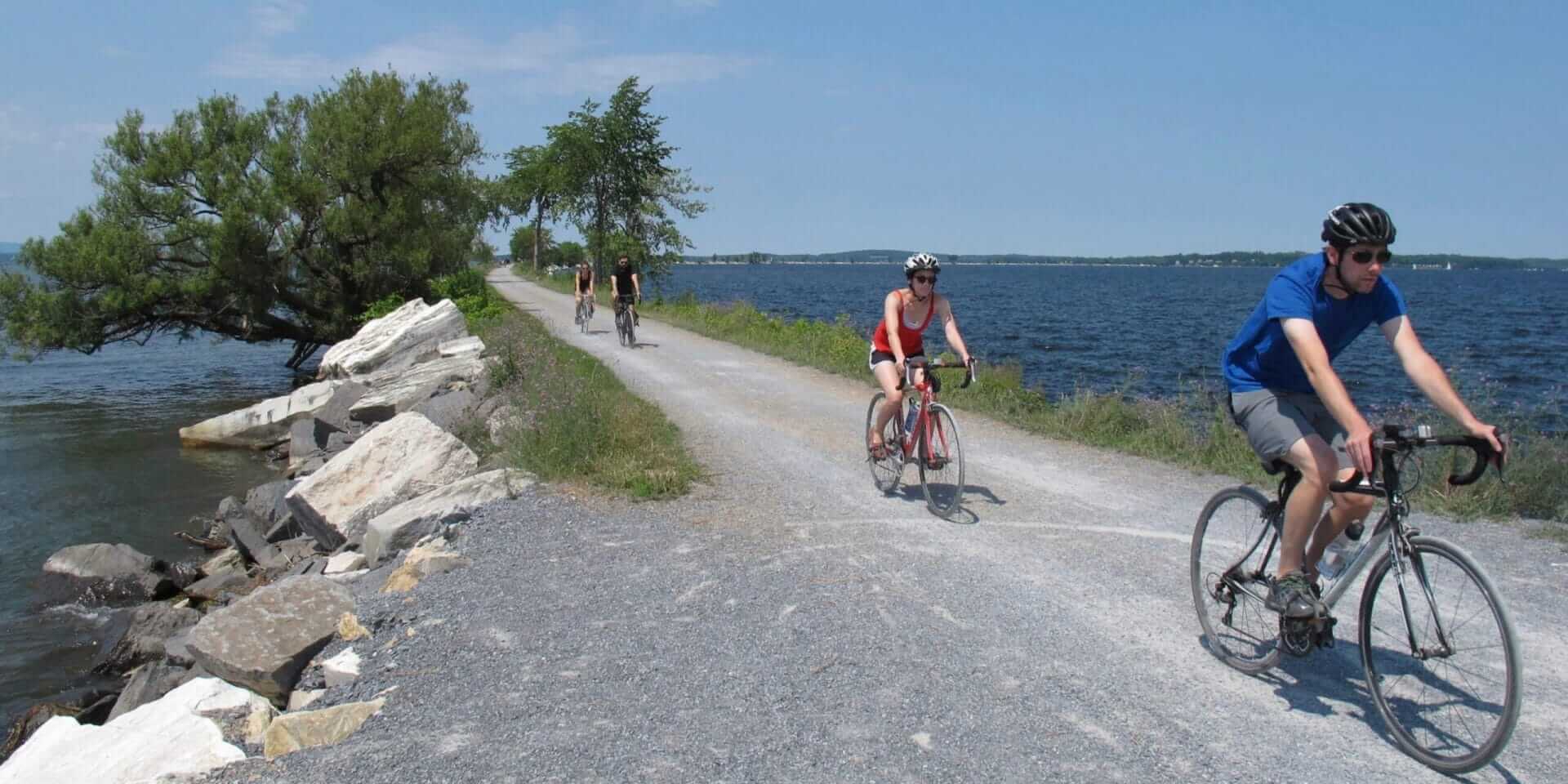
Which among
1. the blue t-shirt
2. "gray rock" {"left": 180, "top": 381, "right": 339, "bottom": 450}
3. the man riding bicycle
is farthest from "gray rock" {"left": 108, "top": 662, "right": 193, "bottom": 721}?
the man riding bicycle

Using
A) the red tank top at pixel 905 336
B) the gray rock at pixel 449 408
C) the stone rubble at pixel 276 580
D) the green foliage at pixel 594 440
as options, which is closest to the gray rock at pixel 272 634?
the stone rubble at pixel 276 580

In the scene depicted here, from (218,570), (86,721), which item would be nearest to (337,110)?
(218,570)

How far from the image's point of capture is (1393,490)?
4090 mm

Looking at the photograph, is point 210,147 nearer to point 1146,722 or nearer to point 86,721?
point 86,721

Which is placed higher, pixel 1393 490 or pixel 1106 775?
pixel 1393 490

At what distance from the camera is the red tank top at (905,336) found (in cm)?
834

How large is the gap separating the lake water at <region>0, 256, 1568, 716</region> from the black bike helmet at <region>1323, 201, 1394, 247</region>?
731cm

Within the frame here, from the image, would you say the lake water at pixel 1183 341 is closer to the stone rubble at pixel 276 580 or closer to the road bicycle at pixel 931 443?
the road bicycle at pixel 931 443

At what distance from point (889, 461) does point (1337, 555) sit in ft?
15.1

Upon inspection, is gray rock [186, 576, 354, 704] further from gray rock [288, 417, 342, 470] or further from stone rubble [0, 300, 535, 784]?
gray rock [288, 417, 342, 470]

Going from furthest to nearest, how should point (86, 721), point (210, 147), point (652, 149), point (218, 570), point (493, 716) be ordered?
point (652, 149) < point (210, 147) < point (218, 570) < point (86, 721) < point (493, 716)

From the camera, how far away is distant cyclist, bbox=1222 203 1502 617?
4.16m

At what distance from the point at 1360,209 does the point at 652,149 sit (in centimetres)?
3558

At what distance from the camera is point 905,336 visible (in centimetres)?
847
